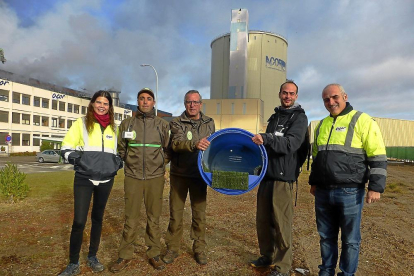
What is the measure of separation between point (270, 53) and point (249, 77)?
16.1 feet

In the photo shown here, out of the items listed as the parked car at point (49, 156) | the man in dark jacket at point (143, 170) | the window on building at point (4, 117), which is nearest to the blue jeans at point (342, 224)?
the man in dark jacket at point (143, 170)

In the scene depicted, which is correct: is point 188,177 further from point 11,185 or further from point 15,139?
point 15,139

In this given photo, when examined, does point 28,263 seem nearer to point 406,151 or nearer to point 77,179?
point 77,179

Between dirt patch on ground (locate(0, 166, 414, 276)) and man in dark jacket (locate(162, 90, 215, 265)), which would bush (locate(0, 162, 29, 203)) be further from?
man in dark jacket (locate(162, 90, 215, 265))

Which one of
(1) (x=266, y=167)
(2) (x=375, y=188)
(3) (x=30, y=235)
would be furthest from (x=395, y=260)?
(3) (x=30, y=235)

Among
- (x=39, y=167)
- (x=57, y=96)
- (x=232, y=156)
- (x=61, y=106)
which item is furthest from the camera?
(x=61, y=106)

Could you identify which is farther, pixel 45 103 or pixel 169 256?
pixel 45 103

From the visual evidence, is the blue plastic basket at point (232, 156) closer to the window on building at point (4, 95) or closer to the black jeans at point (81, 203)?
the black jeans at point (81, 203)

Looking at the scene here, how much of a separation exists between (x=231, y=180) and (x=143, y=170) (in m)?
1.01

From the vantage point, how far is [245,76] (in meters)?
41.8

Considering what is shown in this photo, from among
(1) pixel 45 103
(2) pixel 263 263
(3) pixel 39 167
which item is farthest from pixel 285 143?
(1) pixel 45 103

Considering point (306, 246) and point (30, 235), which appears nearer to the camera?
point (306, 246)

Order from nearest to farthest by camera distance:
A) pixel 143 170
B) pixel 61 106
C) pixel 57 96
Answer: pixel 143 170, pixel 57 96, pixel 61 106

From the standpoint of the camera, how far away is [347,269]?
9.06 ft
